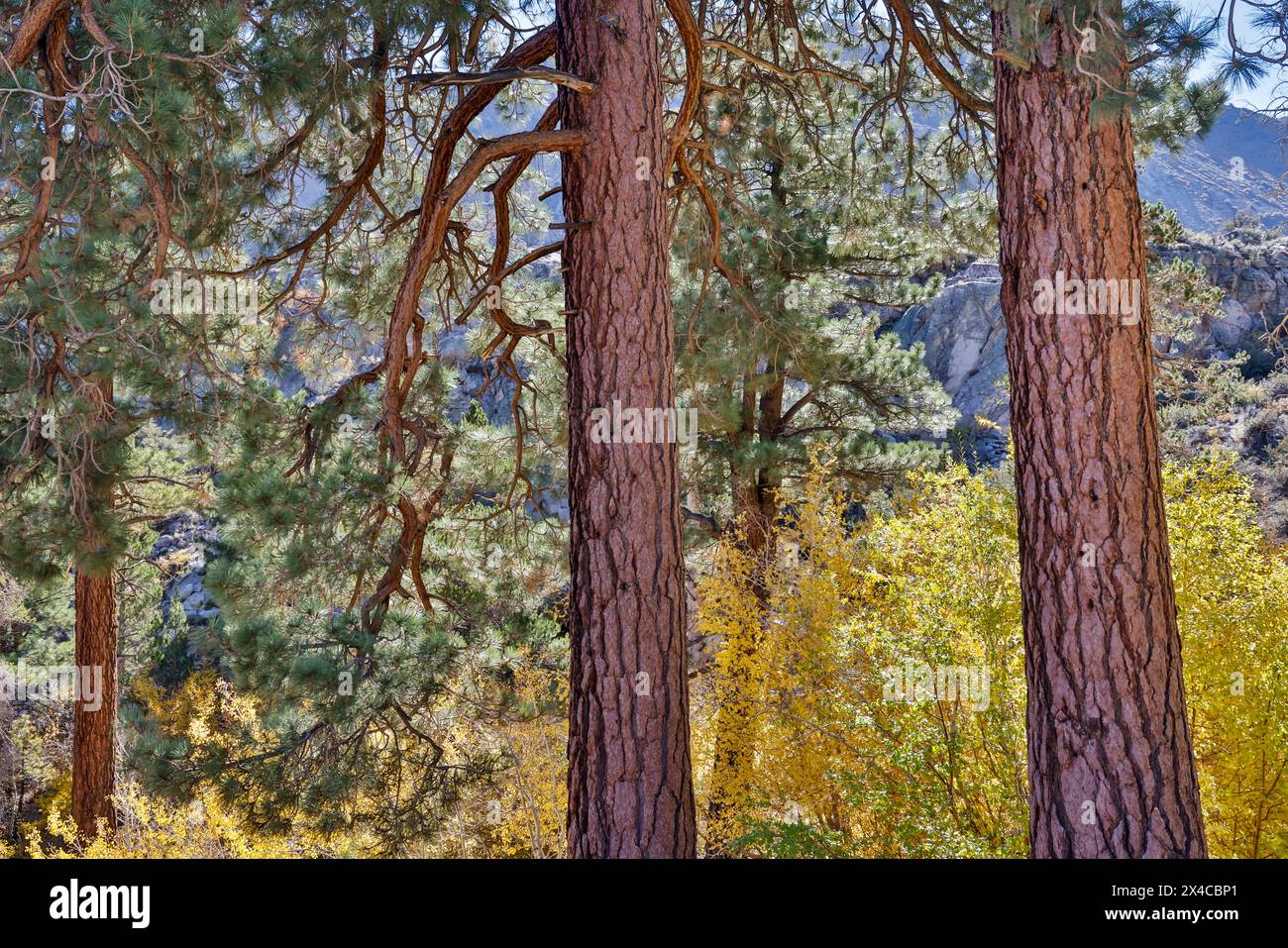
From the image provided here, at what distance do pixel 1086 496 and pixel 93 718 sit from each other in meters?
→ 7.46

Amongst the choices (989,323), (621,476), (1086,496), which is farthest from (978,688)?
(989,323)

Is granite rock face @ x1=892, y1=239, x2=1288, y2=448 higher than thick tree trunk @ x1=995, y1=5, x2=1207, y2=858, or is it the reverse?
granite rock face @ x1=892, y1=239, x2=1288, y2=448

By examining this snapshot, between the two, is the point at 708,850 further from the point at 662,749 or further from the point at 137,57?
the point at 137,57

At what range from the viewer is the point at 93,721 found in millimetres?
7633

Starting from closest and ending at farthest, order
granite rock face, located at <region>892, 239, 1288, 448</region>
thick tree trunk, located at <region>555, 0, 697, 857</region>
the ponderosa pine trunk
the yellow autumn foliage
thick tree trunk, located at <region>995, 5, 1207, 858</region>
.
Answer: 1. thick tree trunk, located at <region>995, 5, 1207, 858</region>
2. thick tree trunk, located at <region>555, 0, 697, 857</region>
3. the yellow autumn foliage
4. the ponderosa pine trunk
5. granite rock face, located at <region>892, 239, 1288, 448</region>

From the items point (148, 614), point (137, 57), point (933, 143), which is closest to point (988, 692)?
point (933, 143)

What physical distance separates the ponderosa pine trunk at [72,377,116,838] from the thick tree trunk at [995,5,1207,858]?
6.93m

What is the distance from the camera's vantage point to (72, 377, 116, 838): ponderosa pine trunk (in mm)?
7609

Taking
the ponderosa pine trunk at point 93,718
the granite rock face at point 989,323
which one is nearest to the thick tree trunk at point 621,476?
the ponderosa pine trunk at point 93,718

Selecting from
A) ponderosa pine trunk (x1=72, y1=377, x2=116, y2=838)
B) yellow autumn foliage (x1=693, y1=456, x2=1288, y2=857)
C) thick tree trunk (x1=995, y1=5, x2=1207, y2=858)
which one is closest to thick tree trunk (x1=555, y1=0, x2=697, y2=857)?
thick tree trunk (x1=995, y1=5, x2=1207, y2=858)

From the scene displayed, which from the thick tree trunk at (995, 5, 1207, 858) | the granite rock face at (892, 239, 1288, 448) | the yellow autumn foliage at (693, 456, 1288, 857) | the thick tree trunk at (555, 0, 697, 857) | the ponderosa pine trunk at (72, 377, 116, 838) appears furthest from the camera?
the granite rock face at (892, 239, 1288, 448)

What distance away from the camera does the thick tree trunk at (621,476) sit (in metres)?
3.07

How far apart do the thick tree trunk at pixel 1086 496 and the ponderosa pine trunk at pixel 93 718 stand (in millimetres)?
6929

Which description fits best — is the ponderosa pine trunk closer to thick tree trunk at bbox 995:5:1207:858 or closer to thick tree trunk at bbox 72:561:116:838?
thick tree trunk at bbox 72:561:116:838
